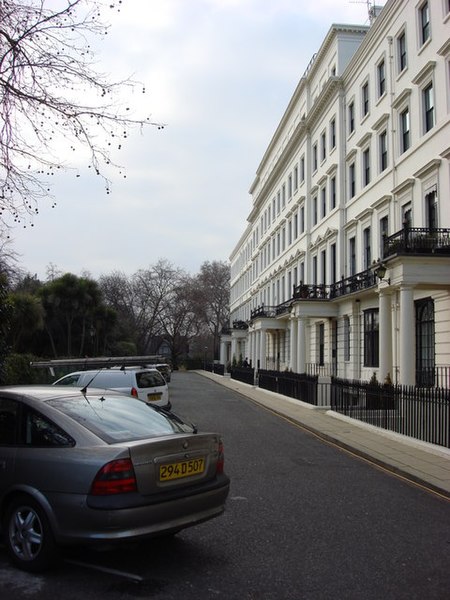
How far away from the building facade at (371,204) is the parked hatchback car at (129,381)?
25.5 feet

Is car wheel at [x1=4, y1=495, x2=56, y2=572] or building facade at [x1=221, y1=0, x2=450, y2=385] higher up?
building facade at [x1=221, y1=0, x2=450, y2=385]

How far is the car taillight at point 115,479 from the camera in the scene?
430cm

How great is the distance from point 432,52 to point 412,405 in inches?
578

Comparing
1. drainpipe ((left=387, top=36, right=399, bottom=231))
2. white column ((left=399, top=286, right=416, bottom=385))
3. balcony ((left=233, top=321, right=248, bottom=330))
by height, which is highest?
drainpipe ((left=387, top=36, right=399, bottom=231))

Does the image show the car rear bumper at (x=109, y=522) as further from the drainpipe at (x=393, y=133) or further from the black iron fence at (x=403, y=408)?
the drainpipe at (x=393, y=133)

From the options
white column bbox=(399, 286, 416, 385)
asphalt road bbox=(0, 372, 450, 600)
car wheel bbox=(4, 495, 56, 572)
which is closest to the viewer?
asphalt road bbox=(0, 372, 450, 600)

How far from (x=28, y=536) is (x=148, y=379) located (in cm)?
1130

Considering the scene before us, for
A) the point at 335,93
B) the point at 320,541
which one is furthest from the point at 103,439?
the point at 335,93

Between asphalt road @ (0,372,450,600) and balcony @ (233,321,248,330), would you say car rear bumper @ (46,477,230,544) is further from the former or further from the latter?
balcony @ (233,321,248,330)

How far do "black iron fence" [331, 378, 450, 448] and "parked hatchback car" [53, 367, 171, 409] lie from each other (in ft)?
17.7

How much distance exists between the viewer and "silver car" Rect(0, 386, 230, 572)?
169 inches

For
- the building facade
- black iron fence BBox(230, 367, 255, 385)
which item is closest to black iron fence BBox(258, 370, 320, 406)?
the building facade

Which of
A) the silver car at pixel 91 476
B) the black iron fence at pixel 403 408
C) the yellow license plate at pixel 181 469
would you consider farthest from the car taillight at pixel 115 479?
the black iron fence at pixel 403 408

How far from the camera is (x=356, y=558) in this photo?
16.3 ft
